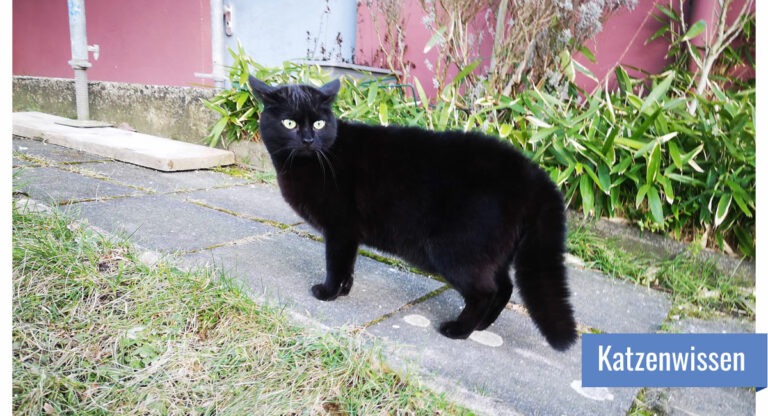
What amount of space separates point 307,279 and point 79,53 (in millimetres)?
4250

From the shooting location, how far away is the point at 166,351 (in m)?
1.27

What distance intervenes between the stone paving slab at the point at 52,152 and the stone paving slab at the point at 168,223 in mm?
1274

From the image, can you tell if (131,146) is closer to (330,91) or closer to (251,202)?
(251,202)

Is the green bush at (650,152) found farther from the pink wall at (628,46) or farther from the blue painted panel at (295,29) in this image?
the blue painted panel at (295,29)

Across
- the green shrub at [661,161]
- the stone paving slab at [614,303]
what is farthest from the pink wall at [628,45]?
the stone paving slab at [614,303]

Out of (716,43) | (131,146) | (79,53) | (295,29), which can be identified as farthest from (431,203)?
(79,53)

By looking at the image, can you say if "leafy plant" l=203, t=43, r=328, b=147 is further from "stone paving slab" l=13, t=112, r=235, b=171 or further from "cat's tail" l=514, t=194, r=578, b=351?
"cat's tail" l=514, t=194, r=578, b=351

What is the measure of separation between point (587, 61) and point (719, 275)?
5.90 ft

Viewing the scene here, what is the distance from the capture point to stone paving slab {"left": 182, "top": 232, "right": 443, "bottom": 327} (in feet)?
5.44

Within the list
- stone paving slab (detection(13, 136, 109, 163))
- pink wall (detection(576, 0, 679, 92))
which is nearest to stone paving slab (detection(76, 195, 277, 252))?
stone paving slab (detection(13, 136, 109, 163))

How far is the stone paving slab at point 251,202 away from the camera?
2.70 meters

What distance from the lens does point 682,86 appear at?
2889 millimetres

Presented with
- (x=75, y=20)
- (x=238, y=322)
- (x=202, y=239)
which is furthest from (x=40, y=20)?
(x=238, y=322)

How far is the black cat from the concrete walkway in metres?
0.12
